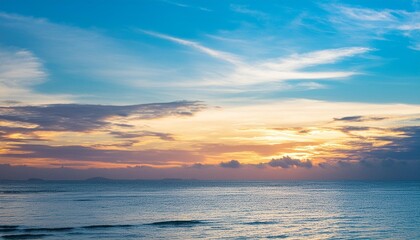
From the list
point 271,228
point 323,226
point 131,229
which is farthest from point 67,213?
point 323,226

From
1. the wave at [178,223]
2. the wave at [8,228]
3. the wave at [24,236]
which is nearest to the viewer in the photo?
the wave at [24,236]

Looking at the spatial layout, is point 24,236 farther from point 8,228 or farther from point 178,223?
point 178,223

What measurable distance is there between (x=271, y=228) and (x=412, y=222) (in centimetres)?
2396

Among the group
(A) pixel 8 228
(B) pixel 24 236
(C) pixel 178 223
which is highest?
(A) pixel 8 228

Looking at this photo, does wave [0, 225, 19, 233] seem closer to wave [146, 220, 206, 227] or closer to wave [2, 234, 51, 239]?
wave [2, 234, 51, 239]

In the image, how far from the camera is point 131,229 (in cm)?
6500

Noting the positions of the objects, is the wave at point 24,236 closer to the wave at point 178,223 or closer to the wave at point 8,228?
the wave at point 8,228

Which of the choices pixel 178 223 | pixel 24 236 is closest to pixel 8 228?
pixel 24 236

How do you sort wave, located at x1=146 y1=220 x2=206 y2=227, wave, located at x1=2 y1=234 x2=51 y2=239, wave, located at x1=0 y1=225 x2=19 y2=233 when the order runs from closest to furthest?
wave, located at x1=2 y1=234 x2=51 y2=239
wave, located at x1=0 y1=225 x2=19 y2=233
wave, located at x1=146 y1=220 x2=206 y2=227

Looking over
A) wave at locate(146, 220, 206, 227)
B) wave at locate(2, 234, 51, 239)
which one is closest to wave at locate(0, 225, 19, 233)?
wave at locate(2, 234, 51, 239)

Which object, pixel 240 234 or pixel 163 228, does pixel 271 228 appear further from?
pixel 163 228

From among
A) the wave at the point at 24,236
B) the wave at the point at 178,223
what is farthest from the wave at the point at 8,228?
the wave at the point at 178,223

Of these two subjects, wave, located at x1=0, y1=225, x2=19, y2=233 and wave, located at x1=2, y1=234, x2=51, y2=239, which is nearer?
wave, located at x1=2, y1=234, x2=51, y2=239

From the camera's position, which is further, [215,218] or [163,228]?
[215,218]
